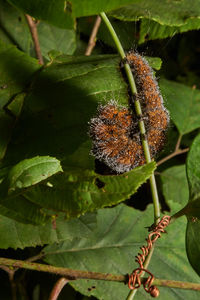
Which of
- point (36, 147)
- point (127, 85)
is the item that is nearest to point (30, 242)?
point (36, 147)

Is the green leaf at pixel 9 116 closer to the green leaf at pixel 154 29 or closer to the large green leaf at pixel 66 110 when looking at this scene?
the large green leaf at pixel 66 110


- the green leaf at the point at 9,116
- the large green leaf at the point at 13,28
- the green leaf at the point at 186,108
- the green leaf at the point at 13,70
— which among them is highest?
the green leaf at the point at 186,108

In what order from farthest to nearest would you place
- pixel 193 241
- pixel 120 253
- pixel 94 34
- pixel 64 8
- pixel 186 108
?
pixel 186 108, pixel 94 34, pixel 120 253, pixel 193 241, pixel 64 8

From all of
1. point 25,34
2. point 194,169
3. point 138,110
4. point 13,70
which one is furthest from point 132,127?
point 25,34

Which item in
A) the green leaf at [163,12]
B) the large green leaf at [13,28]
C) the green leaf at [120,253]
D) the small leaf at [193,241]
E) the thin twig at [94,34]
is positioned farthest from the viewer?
the large green leaf at [13,28]

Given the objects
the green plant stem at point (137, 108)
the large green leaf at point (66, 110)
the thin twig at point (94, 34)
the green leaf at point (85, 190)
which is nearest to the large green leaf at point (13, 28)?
the thin twig at point (94, 34)

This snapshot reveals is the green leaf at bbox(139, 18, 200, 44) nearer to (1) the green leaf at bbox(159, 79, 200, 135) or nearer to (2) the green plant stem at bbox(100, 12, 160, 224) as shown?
(2) the green plant stem at bbox(100, 12, 160, 224)

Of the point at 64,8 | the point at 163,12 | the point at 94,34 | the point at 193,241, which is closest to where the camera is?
the point at 64,8

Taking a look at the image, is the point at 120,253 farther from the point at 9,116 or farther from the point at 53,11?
the point at 53,11
